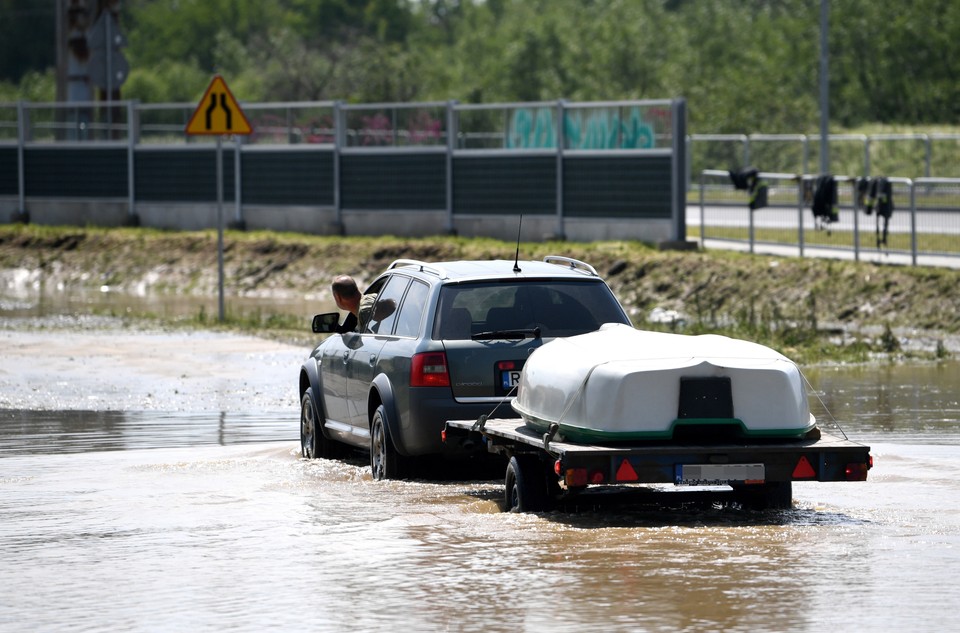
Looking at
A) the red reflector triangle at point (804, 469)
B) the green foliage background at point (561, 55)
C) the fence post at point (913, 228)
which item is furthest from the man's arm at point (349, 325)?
the green foliage background at point (561, 55)

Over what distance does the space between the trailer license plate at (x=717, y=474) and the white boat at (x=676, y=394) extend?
219 mm

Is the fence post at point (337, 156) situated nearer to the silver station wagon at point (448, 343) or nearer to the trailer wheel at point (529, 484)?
the silver station wagon at point (448, 343)

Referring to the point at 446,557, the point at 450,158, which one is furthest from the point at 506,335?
the point at 450,158

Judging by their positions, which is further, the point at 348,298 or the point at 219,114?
the point at 219,114

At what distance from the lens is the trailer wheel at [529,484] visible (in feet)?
35.8

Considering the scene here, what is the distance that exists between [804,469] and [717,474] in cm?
50

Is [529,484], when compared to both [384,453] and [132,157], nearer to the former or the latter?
[384,453]

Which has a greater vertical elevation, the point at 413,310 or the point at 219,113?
the point at 219,113

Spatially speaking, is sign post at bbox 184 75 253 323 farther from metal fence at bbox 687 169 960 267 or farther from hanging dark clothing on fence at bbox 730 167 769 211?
hanging dark clothing on fence at bbox 730 167 769 211

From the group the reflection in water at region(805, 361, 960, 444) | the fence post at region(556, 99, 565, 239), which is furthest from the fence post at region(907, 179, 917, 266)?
the fence post at region(556, 99, 565, 239)

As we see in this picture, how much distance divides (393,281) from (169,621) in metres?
5.82

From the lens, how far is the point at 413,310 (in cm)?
1280

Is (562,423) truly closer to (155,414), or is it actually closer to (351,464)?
(351,464)

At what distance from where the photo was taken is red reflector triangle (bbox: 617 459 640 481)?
10133 mm
